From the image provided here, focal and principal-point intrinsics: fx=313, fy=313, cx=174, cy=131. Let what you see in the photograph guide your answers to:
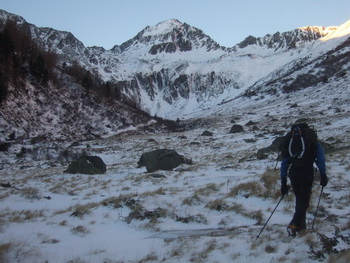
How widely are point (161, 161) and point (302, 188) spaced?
1351 cm

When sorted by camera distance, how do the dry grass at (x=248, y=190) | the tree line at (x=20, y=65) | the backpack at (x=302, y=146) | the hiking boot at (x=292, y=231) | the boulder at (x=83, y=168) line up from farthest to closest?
1. the tree line at (x=20, y=65)
2. the boulder at (x=83, y=168)
3. the dry grass at (x=248, y=190)
4. the backpack at (x=302, y=146)
5. the hiking boot at (x=292, y=231)

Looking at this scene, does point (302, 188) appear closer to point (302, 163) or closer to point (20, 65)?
point (302, 163)

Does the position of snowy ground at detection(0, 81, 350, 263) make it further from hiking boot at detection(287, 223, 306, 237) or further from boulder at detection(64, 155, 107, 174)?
boulder at detection(64, 155, 107, 174)

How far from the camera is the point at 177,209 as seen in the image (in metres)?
8.57

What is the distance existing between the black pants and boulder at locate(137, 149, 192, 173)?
12.8 meters

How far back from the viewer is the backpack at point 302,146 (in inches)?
233

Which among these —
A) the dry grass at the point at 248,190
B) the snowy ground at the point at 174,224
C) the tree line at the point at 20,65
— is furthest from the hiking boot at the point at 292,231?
the tree line at the point at 20,65

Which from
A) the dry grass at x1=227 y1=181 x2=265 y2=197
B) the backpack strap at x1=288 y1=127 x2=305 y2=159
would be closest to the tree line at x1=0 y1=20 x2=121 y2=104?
the dry grass at x1=227 y1=181 x2=265 y2=197

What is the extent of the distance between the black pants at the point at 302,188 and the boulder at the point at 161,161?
12.8 meters

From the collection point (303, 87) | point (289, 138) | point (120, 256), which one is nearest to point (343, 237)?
point (289, 138)

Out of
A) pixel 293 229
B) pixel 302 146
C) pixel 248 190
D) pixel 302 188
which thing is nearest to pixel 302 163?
pixel 302 146

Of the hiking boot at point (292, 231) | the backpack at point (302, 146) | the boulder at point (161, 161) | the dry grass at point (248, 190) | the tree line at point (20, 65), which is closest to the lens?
the hiking boot at point (292, 231)

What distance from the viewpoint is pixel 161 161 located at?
1914cm

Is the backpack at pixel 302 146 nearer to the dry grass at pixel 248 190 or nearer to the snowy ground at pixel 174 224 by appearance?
the snowy ground at pixel 174 224
